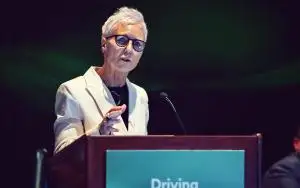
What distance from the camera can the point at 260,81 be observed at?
318 centimetres

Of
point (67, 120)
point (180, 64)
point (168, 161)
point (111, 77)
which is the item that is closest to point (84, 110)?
point (67, 120)

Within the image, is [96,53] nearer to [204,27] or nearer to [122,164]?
[204,27]

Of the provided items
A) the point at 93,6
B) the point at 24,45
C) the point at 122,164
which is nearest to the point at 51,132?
the point at 24,45

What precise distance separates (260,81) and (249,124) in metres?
0.22

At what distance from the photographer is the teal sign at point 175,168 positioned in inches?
44.8

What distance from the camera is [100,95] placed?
5.34ft

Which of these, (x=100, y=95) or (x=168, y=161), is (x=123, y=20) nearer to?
(x=100, y=95)

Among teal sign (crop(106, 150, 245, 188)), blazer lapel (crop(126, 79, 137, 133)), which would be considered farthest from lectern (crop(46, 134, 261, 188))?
blazer lapel (crop(126, 79, 137, 133))

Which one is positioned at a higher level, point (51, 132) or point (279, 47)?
point (279, 47)

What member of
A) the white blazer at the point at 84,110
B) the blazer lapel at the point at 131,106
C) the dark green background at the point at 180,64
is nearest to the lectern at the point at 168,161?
the white blazer at the point at 84,110

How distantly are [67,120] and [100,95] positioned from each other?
0.12m

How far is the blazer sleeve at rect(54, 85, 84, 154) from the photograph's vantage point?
153cm

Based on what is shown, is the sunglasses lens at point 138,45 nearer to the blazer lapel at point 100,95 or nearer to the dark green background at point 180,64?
the blazer lapel at point 100,95

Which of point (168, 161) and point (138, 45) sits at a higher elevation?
point (138, 45)
